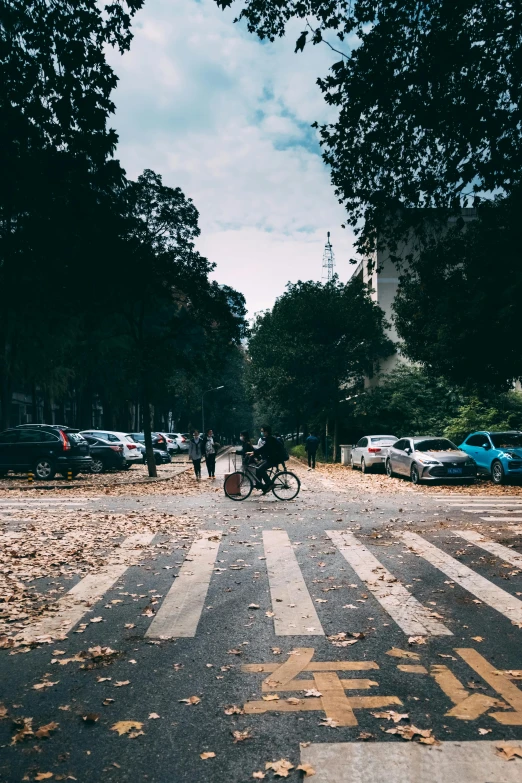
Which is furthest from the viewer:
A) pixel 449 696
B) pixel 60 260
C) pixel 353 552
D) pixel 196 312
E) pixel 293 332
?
pixel 293 332

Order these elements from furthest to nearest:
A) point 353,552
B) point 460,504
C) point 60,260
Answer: point 460,504 → point 60,260 → point 353,552

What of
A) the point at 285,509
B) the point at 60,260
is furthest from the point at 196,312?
the point at 60,260

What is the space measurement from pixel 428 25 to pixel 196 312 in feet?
60.6

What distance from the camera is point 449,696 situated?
4.27 meters

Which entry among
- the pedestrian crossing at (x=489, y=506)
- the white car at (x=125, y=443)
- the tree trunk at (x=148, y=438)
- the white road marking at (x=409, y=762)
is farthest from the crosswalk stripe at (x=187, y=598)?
the white car at (x=125, y=443)

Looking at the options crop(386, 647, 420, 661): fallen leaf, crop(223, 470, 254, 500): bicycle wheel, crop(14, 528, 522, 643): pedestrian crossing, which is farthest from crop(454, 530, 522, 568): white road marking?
crop(223, 470, 254, 500): bicycle wheel

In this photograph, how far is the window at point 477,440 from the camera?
23500 mm

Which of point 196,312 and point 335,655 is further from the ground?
point 196,312

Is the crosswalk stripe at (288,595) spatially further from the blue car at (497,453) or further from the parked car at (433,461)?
the blue car at (497,453)

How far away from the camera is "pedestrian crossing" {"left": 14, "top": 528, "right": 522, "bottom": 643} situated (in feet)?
19.3

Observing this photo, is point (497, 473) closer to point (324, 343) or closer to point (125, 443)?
point (125, 443)

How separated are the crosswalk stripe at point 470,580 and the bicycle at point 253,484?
626 cm

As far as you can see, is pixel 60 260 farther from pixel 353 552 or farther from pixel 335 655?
pixel 335 655

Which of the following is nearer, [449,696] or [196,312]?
[449,696]
